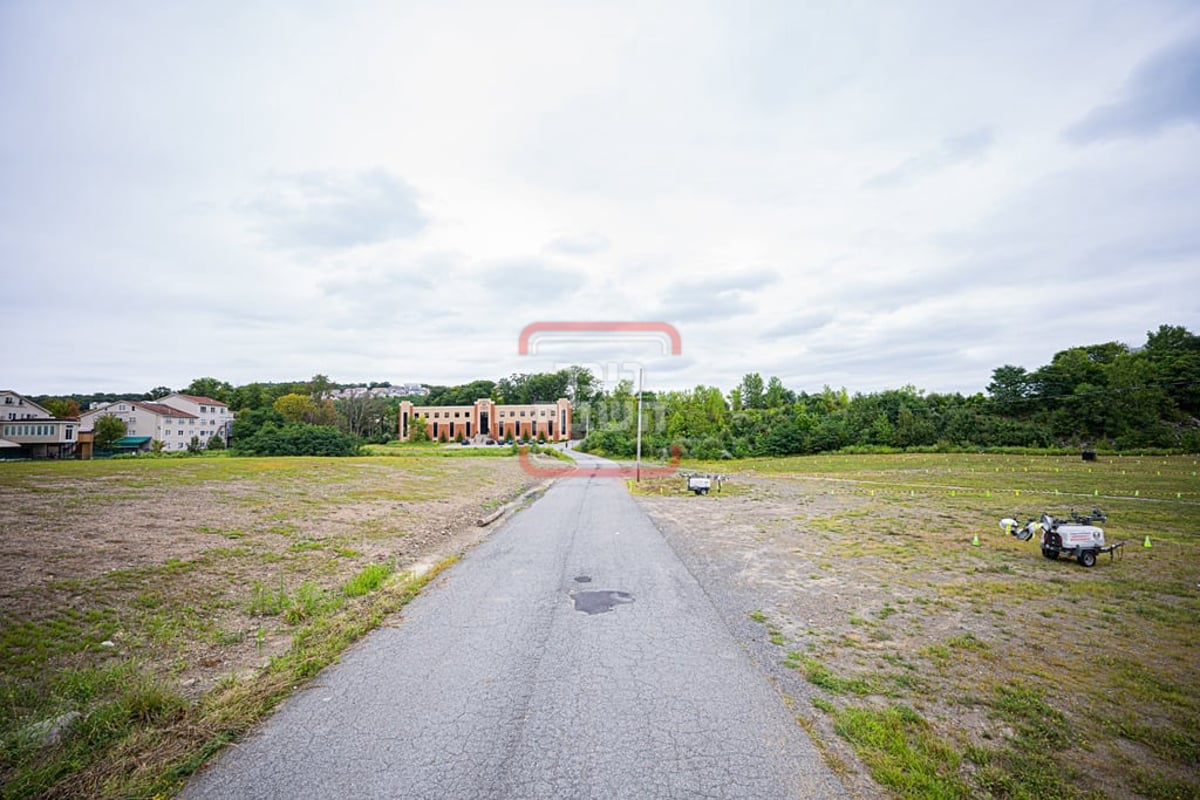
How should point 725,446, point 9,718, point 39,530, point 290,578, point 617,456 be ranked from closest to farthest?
point 9,718
point 290,578
point 39,530
point 725,446
point 617,456

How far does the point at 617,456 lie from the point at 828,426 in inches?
1047

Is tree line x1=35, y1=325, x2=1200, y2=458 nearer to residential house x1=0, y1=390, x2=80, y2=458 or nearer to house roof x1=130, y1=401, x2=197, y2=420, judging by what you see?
house roof x1=130, y1=401, x2=197, y2=420

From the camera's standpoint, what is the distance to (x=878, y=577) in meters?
9.29

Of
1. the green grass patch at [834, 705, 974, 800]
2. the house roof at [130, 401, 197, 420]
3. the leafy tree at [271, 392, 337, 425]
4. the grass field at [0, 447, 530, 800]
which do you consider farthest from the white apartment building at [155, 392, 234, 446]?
the green grass patch at [834, 705, 974, 800]

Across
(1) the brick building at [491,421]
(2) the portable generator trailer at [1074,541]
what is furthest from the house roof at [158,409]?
(2) the portable generator trailer at [1074,541]

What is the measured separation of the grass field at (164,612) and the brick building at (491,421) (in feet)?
243

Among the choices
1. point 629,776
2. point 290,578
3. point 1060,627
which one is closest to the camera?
point 629,776

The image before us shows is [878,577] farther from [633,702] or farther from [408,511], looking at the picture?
[408,511]

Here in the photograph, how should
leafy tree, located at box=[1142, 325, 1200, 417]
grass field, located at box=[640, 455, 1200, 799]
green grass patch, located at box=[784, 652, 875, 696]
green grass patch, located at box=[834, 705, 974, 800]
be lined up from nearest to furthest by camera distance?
1. green grass patch, located at box=[834, 705, 974, 800]
2. grass field, located at box=[640, 455, 1200, 799]
3. green grass patch, located at box=[784, 652, 875, 696]
4. leafy tree, located at box=[1142, 325, 1200, 417]

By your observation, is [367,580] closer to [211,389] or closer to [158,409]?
[158,409]

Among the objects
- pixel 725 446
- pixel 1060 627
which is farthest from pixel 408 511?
pixel 725 446

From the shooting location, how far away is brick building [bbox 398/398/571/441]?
90062 millimetres

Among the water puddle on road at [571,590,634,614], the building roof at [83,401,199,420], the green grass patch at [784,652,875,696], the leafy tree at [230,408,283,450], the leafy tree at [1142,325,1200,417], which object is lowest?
the water puddle on road at [571,590,634,614]

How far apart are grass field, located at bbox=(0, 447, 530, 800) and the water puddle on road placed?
113 inches
